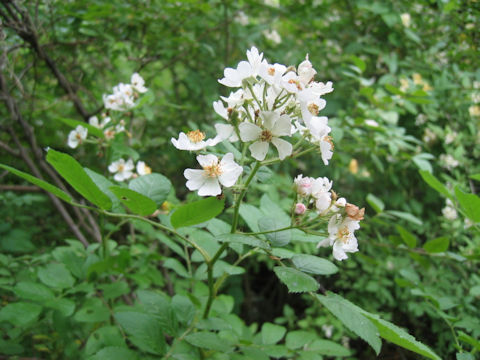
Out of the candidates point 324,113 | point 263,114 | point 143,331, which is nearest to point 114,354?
point 143,331

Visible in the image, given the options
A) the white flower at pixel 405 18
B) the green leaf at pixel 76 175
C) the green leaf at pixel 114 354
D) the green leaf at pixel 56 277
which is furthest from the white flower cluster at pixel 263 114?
the white flower at pixel 405 18

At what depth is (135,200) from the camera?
30.9 inches

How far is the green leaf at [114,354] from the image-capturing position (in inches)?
33.9

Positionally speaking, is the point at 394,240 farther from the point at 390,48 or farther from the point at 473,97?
the point at 390,48

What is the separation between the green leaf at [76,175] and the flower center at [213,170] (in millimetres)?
234

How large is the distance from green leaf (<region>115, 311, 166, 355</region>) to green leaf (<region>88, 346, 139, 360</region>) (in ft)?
0.11

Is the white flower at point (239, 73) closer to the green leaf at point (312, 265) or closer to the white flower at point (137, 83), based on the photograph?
the green leaf at point (312, 265)

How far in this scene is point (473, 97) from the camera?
7.76 ft

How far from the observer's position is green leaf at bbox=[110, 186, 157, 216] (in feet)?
2.45

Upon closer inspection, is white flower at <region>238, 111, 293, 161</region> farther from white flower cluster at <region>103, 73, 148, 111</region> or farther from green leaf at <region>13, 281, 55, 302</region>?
white flower cluster at <region>103, 73, 148, 111</region>

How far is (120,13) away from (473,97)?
7.46 ft

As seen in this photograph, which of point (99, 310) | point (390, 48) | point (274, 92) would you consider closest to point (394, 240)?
point (274, 92)

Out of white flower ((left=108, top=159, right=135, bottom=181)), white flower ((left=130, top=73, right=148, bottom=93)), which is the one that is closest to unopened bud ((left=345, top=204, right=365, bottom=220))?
white flower ((left=108, top=159, right=135, bottom=181))

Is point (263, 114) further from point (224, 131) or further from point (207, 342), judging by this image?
point (207, 342)
